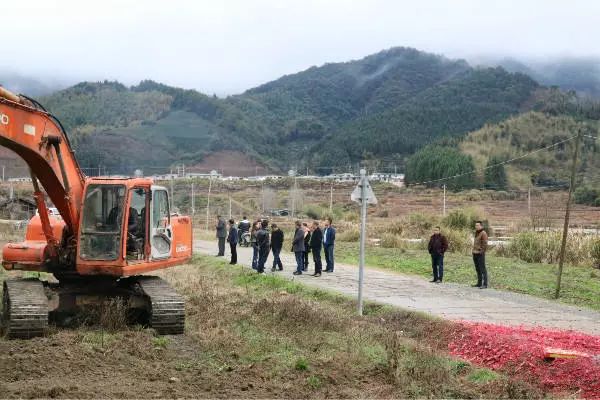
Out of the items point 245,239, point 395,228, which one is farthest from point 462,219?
point 245,239

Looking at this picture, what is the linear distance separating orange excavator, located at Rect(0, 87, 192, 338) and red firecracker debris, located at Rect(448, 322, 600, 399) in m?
4.70

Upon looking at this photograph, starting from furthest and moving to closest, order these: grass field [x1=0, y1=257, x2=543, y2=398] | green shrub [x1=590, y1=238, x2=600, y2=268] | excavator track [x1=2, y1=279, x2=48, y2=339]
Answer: green shrub [x1=590, y1=238, x2=600, y2=268] < excavator track [x1=2, y1=279, x2=48, y2=339] < grass field [x1=0, y1=257, x2=543, y2=398]

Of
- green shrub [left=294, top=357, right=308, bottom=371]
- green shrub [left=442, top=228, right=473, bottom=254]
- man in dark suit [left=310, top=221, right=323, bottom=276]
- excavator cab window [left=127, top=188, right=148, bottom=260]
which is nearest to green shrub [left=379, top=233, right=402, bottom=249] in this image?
green shrub [left=442, top=228, right=473, bottom=254]

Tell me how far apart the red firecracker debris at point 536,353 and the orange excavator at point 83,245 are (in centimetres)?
470

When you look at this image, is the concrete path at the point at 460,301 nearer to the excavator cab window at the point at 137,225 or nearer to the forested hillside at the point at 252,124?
the excavator cab window at the point at 137,225

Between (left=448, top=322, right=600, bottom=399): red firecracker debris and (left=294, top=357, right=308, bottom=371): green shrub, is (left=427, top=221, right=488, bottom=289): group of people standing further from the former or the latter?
(left=294, top=357, right=308, bottom=371): green shrub

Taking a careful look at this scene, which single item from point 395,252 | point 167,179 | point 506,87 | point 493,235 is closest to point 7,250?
point 395,252

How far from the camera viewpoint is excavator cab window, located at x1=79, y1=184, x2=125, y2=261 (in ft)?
39.8

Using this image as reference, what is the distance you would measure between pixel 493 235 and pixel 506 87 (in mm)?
139305

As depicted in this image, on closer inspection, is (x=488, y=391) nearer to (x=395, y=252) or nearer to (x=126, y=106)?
(x=395, y=252)

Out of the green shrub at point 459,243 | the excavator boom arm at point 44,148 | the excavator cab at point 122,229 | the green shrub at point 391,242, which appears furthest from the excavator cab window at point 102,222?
the green shrub at point 391,242

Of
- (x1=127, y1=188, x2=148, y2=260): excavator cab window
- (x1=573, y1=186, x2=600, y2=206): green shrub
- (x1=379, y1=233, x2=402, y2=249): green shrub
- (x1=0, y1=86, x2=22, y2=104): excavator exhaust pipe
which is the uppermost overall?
(x1=0, y1=86, x2=22, y2=104): excavator exhaust pipe

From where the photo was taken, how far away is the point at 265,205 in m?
70.1

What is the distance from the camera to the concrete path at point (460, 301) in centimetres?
1445
